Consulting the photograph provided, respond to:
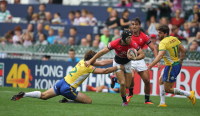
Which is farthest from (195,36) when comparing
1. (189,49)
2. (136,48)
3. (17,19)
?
(17,19)

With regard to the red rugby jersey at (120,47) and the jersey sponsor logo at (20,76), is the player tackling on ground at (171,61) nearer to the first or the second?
the red rugby jersey at (120,47)

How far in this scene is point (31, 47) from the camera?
51.0ft

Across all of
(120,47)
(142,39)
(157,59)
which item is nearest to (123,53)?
(120,47)

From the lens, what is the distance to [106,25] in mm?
16984

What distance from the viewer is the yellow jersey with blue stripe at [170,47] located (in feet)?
30.4

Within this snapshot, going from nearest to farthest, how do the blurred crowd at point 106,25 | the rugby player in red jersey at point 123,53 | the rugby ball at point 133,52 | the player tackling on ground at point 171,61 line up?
1. the rugby ball at point 133,52
2. the rugby player in red jersey at point 123,53
3. the player tackling on ground at point 171,61
4. the blurred crowd at point 106,25

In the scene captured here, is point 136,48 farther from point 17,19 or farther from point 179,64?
point 17,19

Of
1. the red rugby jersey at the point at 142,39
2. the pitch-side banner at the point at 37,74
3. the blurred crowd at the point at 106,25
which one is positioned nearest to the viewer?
the red rugby jersey at the point at 142,39

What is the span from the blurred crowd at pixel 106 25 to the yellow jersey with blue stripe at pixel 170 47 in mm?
5080

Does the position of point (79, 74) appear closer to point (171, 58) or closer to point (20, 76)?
point (171, 58)

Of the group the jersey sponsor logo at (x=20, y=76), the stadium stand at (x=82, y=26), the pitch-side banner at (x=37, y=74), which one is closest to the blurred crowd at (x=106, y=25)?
the stadium stand at (x=82, y=26)

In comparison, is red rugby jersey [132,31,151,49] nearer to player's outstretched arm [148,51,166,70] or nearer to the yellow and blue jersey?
the yellow and blue jersey

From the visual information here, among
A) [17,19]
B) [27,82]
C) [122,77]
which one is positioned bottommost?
[27,82]

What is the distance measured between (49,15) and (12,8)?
268cm
